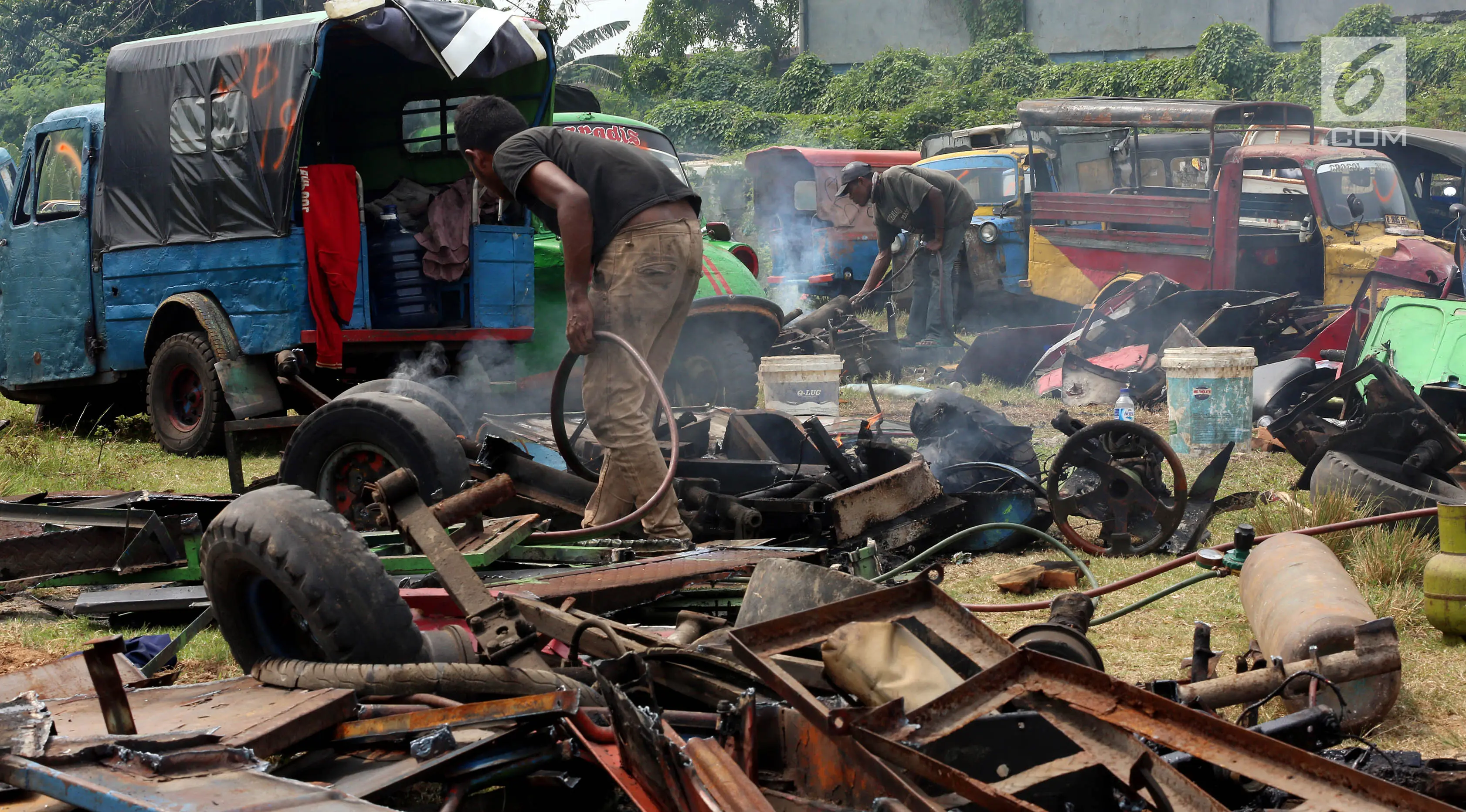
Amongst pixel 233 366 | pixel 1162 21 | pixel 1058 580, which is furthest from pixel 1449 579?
pixel 1162 21

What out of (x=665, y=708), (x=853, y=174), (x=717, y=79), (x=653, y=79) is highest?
(x=653, y=79)

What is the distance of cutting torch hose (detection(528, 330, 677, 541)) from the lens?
14.5ft

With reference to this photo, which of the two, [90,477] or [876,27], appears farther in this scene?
[876,27]

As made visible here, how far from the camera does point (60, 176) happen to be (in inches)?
365

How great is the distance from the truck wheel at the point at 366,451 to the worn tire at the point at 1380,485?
12.1ft

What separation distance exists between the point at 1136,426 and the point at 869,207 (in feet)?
40.5

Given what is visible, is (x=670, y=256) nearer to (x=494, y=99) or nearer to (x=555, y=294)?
(x=494, y=99)

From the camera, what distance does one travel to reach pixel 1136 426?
5.21 meters

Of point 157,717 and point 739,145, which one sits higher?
point 739,145

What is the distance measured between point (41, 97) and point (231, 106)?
22.0m

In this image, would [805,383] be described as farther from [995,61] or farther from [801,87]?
[801,87]

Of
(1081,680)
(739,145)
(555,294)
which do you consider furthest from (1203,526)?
(739,145)

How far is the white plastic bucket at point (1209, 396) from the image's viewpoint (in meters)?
7.42

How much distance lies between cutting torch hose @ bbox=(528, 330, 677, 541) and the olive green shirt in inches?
267
